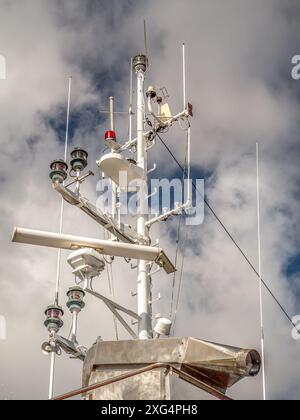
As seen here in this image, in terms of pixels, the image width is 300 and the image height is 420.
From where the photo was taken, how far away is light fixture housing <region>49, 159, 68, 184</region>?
15.9 meters

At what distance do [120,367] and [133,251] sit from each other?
616cm

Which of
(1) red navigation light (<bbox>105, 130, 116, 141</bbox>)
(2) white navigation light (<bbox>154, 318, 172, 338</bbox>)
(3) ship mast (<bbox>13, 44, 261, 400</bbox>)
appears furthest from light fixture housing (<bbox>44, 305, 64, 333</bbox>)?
(1) red navigation light (<bbox>105, 130, 116, 141</bbox>)

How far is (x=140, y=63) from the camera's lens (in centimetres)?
2017

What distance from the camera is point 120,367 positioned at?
909cm

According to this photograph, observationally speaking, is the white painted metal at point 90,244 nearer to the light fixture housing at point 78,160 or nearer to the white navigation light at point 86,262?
the white navigation light at point 86,262

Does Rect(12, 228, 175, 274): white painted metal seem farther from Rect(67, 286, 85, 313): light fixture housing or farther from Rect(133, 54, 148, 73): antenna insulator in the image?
Rect(133, 54, 148, 73): antenna insulator

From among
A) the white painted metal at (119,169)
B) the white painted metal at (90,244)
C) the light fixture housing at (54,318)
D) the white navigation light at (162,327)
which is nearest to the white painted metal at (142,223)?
the white painted metal at (119,169)

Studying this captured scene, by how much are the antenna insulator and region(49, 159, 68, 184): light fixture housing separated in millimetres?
5341

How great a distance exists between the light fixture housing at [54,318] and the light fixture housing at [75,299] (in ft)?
0.93

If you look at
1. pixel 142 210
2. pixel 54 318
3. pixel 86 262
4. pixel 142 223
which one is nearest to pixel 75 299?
pixel 54 318

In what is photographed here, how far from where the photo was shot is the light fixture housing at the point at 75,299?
15.6m
